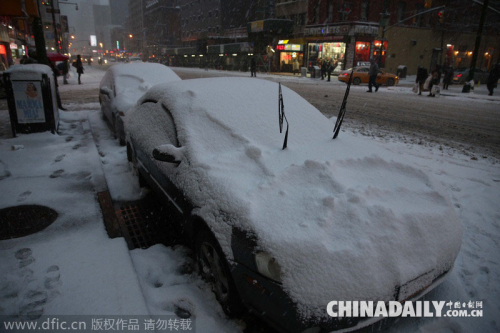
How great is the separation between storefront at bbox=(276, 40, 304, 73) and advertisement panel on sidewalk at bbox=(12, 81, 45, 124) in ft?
114

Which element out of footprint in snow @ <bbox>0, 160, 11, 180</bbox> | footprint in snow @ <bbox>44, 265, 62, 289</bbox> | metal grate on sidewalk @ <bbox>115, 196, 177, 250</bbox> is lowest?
metal grate on sidewalk @ <bbox>115, 196, 177, 250</bbox>

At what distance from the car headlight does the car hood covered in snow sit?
5.55 meters

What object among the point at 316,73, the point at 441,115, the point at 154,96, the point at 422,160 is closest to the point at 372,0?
the point at 316,73

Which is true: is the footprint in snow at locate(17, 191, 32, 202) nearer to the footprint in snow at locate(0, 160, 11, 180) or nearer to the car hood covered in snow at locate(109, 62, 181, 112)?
the footprint in snow at locate(0, 160, 11, 180)

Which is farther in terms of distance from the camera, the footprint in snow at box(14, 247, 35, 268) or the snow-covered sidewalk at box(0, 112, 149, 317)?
the footprint in snow at box(14, 247, 35, 268)

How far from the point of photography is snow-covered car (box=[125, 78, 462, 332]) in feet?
6.39

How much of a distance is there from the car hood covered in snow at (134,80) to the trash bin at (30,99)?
5.17 feet

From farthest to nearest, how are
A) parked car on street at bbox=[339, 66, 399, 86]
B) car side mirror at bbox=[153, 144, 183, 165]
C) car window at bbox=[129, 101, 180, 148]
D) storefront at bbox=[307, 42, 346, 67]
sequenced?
storefront at bbox=[307, 42, 346, 67] < parked car on street at bbox=[339, 66, 399, 86] < car window at bbox=[129, 101, 180, 148] < car side mirror at bbox=[153, 144, 183, 165]

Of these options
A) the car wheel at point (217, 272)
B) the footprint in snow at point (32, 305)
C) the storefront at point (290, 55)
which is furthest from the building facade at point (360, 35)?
the footprint in snow at point (32, 305)

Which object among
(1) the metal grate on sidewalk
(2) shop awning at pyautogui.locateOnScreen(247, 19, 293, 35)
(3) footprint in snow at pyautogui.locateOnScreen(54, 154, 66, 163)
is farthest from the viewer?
(2) shop awning at pyautogui.locateOnScreen(247, 19, 293, 35)

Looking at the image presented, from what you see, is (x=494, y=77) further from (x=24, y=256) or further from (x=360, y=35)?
(x=24, y=256)

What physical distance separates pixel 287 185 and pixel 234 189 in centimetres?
43

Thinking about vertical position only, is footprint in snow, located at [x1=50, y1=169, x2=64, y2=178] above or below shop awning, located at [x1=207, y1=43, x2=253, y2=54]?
below

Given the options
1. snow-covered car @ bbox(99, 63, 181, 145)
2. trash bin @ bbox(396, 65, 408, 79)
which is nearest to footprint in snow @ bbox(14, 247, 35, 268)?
snow-covered car @ bbox(99, 63, 181, 145)
